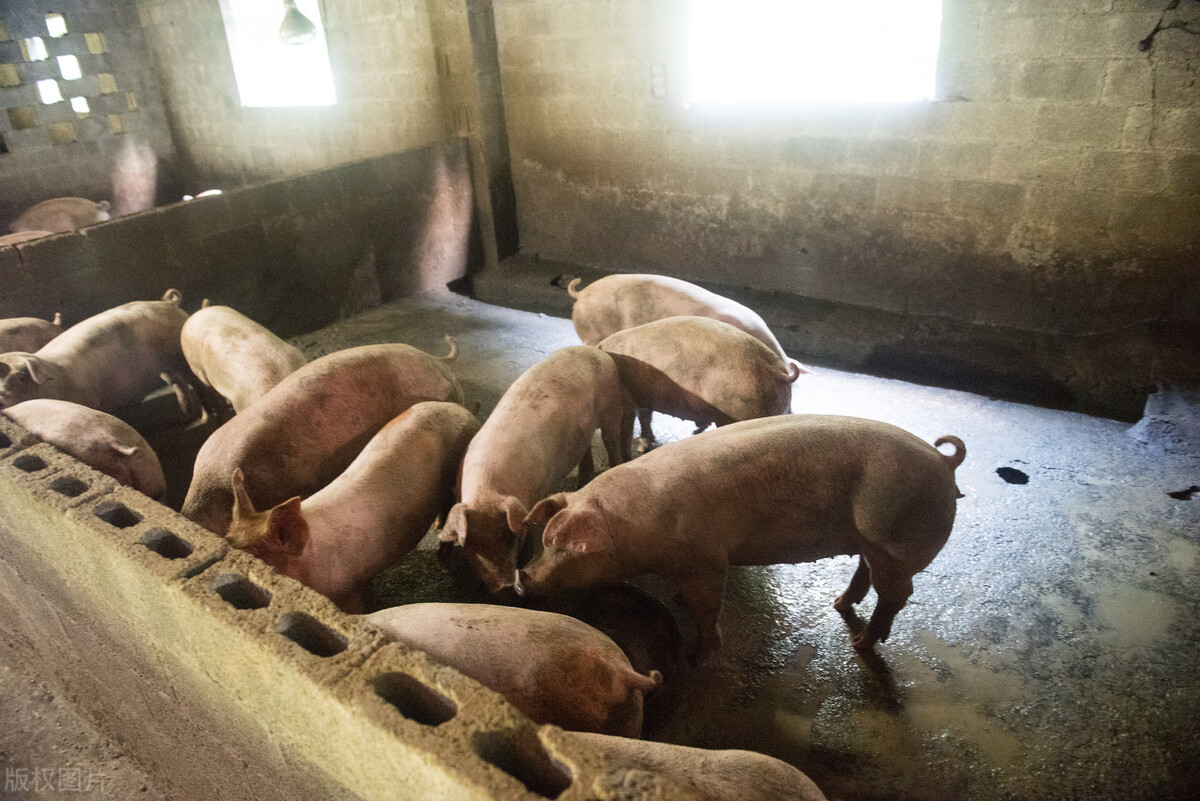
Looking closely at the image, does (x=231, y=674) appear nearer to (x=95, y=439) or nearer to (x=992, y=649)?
(x=95, y=439)

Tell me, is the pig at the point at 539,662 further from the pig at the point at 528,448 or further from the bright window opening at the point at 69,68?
the bright window opening at the point at 69,68

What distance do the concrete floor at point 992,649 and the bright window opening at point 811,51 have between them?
2.78m

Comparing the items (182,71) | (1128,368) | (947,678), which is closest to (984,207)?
(1128,368)

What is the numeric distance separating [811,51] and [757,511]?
13.7 feet

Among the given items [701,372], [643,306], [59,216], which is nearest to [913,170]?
[643,306]

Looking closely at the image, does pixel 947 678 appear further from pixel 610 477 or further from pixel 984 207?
pixel 984 207

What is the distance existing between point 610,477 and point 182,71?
10.3 m

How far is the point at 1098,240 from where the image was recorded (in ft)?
16.4

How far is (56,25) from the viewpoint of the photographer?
9250mm

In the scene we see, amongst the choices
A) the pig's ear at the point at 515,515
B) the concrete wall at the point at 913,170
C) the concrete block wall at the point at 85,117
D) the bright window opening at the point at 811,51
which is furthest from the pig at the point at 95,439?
the concrete block wall at the point at 85,117

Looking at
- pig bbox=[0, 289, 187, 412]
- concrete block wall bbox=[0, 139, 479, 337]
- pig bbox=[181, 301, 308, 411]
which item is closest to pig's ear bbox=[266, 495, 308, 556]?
pig bbox=[181, 301, 308, 411]

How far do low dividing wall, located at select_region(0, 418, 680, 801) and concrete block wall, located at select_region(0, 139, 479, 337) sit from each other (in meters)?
2.63

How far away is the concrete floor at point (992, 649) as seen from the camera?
8.34 feet

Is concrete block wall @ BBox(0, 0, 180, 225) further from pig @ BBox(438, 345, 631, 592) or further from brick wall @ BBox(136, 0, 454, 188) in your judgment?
pig @ BBox(438, 345, 631, 592)
